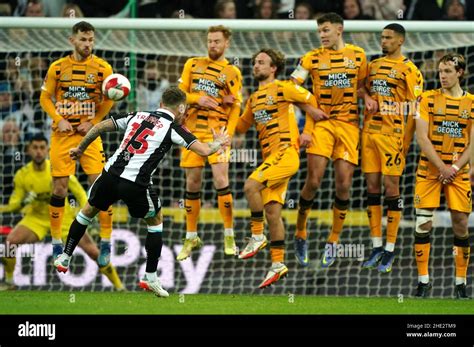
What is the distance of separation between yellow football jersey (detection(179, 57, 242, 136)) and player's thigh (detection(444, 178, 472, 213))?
8.61 ft

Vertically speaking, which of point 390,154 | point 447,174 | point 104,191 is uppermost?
point 390,154

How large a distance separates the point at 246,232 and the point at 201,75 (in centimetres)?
267

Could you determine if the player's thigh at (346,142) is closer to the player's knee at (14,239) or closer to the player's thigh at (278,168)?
the player's thigh at (278,168)

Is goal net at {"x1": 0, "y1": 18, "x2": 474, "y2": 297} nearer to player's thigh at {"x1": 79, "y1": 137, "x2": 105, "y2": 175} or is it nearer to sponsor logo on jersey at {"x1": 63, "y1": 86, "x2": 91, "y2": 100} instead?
sponsor logo on jersey at {"x1": 63, "y1": 86, "x2": 91, "y2": 100}

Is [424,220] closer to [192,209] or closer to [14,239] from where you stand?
[192,209]

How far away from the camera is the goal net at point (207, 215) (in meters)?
16.1

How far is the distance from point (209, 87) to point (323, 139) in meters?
1.45

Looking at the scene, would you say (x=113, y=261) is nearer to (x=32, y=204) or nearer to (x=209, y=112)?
(x=32, y=204)

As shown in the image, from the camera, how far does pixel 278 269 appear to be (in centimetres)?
1391

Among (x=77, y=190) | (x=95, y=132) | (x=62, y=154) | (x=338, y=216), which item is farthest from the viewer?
(x=77, y=190)

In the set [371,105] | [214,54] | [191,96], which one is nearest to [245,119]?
[191,96]

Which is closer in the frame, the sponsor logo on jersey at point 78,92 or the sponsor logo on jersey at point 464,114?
the sponsor logo on jersey at point 464,114

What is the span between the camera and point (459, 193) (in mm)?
13945

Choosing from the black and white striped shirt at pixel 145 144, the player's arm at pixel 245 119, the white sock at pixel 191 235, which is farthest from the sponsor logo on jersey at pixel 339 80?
the black and white striped shirt at pixel 145 144
